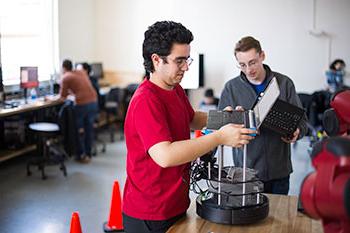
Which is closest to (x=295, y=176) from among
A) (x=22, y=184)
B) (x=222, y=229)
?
(x=22, y=184)

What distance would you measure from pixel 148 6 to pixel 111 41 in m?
0.90

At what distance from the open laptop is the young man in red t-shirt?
0.12 m

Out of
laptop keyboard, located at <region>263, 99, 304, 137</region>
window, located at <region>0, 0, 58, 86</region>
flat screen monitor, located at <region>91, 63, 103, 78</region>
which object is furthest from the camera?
flat screen monitor, located at <region>91, 63, 103, 78</region>

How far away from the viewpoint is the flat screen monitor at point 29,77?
584cm

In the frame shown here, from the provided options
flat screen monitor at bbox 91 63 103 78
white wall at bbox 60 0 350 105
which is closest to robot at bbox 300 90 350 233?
white wall at bbox 60 0 350 105

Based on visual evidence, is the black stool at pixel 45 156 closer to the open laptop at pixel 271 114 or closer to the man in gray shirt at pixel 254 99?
the man in gray shirt at pixel 254 99

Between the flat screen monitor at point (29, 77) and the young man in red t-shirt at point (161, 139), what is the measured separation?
452 cm

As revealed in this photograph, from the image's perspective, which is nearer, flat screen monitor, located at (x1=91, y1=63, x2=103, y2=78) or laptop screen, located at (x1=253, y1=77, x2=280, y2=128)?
laptop screen, located at (x1=253, y1=77, x2=280, y2=128)

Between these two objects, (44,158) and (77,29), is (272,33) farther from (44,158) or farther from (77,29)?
(44,158)

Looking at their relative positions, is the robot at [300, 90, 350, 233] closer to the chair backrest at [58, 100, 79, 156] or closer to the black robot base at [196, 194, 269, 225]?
the black robot base at [196, 194, 269, 225]

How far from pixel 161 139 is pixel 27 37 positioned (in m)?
5.78

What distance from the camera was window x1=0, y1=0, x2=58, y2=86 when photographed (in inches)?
247

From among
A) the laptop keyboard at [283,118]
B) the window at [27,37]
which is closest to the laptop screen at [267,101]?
the laptop keyboard at [283,118]

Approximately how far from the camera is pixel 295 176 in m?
5.11
